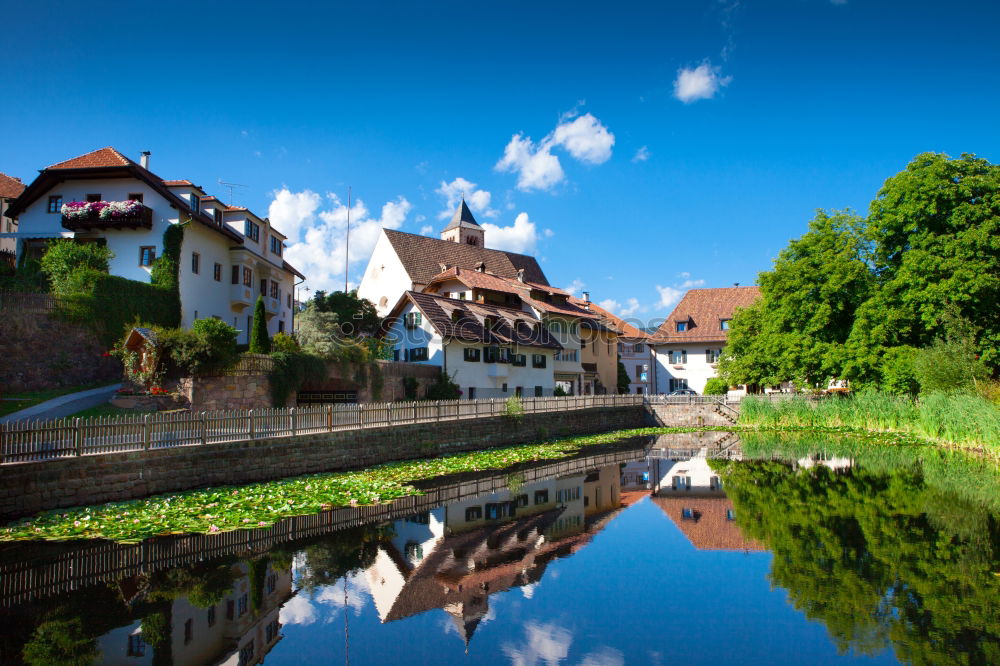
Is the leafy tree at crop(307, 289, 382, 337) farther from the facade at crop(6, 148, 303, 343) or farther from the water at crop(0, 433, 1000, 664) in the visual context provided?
the water at crop(0, 433, 1000, 664)

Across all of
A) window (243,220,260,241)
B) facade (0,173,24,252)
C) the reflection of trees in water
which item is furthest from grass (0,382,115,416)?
the reflection of trees in water

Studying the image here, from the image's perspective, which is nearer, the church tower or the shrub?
the shrub

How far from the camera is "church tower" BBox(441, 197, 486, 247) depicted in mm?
76375

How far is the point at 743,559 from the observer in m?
13.1

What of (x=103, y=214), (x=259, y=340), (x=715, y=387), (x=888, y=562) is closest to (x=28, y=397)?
(x=259, y=340)

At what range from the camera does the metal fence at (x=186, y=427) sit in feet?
46.9

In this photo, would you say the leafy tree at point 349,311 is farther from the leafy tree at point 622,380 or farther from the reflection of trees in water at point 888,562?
the reflection of trees in water at point 888,562

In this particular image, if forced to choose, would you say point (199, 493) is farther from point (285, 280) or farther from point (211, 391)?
point (285, 280)

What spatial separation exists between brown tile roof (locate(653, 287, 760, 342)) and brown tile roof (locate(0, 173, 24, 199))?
55.9 m

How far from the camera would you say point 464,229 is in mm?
76625

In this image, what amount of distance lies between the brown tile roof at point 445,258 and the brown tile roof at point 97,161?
23727mm

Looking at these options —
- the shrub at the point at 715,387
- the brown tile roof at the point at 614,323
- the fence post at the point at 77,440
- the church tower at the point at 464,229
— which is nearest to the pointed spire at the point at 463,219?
the church tower at the point at 464,229

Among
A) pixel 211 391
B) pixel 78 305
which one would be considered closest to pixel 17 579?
pixel 211 391

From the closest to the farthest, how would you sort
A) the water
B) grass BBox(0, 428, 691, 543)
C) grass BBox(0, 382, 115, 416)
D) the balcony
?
the water, grass BBox(0, 428, 691, 543), grass BBox(0, 382, 115, 416), the balcony
